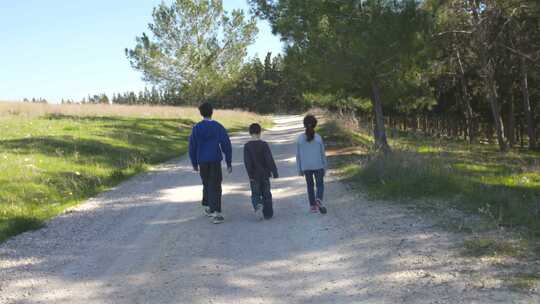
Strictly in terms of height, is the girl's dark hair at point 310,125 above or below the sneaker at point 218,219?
above

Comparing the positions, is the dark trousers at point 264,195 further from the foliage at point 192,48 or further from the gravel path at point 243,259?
the foliage at point 192,48

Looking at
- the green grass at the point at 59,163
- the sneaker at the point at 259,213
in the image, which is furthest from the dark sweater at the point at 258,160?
the green grass at the point at 59,163

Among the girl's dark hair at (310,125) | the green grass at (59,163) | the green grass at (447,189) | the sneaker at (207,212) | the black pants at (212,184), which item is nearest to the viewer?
the green grass at (447,189)

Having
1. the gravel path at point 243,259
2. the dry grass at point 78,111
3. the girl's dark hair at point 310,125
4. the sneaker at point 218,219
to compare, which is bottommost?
the gravel path at point 243,259

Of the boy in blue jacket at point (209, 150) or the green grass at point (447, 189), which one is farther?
the boy in blue jacket at point (209, 150)

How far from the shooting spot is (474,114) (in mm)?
45875

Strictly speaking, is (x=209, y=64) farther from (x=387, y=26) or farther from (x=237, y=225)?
(x=237, y=225)

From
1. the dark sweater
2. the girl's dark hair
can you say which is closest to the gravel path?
the dark sweater

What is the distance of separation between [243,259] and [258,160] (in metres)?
2.72

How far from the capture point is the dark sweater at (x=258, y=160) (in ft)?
28.1

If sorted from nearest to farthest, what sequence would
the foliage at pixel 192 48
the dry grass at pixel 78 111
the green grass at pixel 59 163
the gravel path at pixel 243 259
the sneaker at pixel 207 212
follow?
the gravel path at pixel 243 259, the sneaker at pixel 207 212, the green grass at pixel 59 163, the dry grass at pixel 78 111, the foliage at pixel 192 48

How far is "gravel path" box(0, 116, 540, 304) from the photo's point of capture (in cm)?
497

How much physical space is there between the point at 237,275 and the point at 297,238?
1.64 meters

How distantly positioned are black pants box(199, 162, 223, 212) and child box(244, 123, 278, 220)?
503mm
